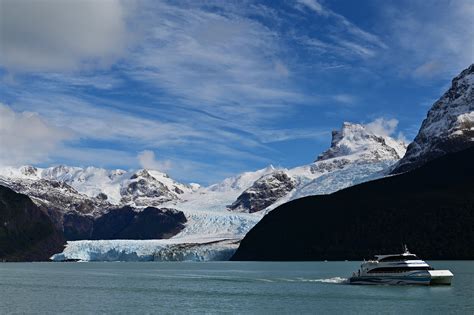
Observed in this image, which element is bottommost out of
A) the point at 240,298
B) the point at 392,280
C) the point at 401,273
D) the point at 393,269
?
the point at 240,298

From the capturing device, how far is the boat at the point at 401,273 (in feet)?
452

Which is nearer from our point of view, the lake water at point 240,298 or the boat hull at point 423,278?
the lake water at point 240,298

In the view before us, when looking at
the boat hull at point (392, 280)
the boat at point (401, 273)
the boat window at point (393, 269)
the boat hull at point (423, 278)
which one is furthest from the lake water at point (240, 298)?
the boat window at point (393, 269)

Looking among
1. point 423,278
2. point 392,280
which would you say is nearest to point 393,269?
point 392,280

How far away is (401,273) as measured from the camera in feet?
→ 460

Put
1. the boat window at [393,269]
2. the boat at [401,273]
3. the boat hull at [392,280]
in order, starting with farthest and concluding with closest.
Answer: the boat window at [393,269], the boat hull at [392,280], the boat at [401,273]

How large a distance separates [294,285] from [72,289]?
4548 cm

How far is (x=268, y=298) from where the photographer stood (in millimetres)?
121250

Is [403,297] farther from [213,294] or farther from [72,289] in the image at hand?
[72,289]

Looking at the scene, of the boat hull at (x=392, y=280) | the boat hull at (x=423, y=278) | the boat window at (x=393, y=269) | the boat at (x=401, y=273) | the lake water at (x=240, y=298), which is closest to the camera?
the lake water at (x=240, y=298)

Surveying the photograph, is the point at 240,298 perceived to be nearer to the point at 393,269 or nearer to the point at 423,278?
the point at 393,269

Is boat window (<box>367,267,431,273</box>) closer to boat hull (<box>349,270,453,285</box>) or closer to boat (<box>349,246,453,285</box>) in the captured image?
boat (<box>349,246,453,285</box>)

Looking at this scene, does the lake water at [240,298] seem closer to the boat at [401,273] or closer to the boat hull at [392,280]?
the boat hull at [392,280]

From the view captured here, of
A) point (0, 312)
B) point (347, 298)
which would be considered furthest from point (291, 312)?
point (0, 312)
